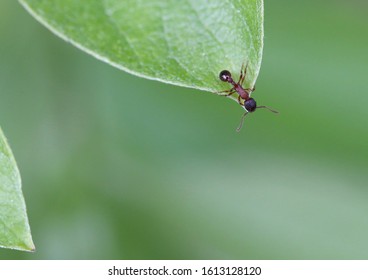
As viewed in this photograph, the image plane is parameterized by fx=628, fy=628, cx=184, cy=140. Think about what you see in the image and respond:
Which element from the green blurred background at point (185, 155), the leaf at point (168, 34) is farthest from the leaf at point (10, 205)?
the green blurred background at point (185, 155)

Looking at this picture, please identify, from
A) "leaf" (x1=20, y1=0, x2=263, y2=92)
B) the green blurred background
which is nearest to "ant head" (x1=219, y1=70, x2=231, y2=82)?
"leaf" (x1=20, y1=0, x2=263, y2=92)

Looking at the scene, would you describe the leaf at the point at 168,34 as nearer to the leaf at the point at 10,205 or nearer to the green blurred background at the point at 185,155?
the leaf at the point at 10,205

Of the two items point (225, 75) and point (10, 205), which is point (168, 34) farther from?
point (10, 205)

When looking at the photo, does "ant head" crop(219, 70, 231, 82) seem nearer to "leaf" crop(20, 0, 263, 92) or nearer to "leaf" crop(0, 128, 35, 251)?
"leaf" crop(20, 0, 263, 92)

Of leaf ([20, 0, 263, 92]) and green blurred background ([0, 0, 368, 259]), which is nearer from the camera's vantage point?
leaf ([20, 0, 263, 92])

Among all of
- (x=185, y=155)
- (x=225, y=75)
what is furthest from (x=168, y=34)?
(x=185, y=155)

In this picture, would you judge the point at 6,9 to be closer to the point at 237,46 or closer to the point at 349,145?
the point at 349,145
